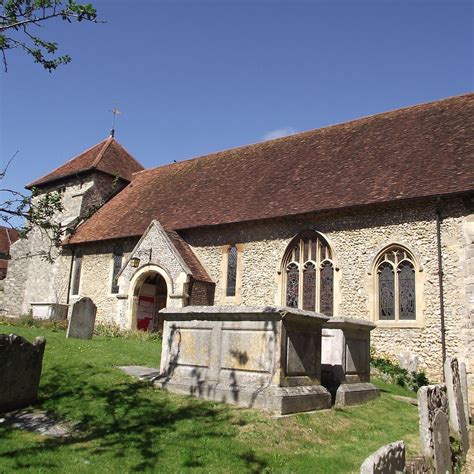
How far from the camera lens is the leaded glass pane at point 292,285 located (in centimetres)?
1706

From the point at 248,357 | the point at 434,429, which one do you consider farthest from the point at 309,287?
the point at 434,429

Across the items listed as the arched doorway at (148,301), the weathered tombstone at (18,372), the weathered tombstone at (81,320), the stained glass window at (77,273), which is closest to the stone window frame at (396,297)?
the weathered tombstone at (81,320)

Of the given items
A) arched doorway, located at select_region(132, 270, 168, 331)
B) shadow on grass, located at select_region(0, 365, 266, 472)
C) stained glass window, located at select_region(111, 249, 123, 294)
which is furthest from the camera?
stained glass window, located at select_region(111, 249, 123, 294)

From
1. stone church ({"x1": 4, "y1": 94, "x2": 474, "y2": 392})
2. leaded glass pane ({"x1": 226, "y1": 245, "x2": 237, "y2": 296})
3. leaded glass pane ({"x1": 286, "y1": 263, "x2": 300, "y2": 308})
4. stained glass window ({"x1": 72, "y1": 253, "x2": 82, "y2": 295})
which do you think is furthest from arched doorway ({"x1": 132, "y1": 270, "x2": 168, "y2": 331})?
leaded glass pane ({"x1": 286, "y1": 263, "x2": 300, "y2": 308})

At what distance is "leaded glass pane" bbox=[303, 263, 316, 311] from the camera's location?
54.9 feet

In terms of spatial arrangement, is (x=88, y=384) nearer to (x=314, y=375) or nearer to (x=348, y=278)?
(x=314, y=375)

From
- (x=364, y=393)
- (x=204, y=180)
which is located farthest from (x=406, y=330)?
(x=204, y=180)

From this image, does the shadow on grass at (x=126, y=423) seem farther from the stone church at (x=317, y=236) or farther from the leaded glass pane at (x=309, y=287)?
the leaded glass pane at (x=309, y=287)

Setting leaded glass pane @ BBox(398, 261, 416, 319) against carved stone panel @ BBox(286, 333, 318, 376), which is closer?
carved stone panel @ BBox(286, 333, 318, 376)

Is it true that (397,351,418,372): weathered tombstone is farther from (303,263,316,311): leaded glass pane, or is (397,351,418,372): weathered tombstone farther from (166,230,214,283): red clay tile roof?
(166,230,214,283): red clay tile roof

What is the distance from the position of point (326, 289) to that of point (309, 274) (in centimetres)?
79

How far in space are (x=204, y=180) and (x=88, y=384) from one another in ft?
50.7

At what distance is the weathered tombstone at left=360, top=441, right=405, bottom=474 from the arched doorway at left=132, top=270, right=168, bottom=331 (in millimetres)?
16493

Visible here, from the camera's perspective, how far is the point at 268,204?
59.3 feet
